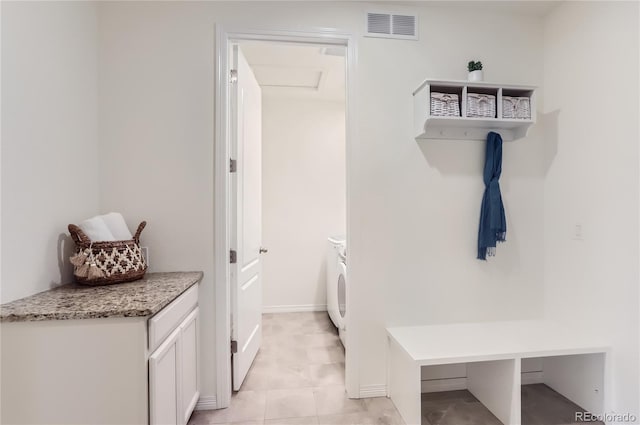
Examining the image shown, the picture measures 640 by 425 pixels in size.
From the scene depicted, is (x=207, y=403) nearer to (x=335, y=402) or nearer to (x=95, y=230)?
(x=335, y=402)

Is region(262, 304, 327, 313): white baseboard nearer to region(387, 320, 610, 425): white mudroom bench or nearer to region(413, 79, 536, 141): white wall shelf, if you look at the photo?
region(387, 320, 610, 425): white mudroom bench

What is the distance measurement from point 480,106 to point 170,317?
2051 mm

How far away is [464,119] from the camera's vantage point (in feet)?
6.18

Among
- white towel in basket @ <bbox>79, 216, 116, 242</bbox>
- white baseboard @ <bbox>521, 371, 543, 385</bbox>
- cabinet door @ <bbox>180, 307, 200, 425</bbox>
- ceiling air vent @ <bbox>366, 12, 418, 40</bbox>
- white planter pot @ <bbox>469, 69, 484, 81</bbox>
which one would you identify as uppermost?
ceiling air vent @ <bbox>366, 12, 418, 40</bbox>

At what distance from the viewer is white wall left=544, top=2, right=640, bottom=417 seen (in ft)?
5.37

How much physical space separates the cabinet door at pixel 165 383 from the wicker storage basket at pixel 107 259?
391 mm

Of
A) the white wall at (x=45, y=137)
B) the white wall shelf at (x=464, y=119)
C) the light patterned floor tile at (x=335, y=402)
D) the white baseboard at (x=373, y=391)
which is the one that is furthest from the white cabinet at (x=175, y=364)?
the white wall shelf at (x=464, y=119)

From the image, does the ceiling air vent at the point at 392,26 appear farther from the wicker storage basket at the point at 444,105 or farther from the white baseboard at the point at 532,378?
the white baseboard at the point at 532,378

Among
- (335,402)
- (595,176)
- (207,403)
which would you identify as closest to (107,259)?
(207,403)

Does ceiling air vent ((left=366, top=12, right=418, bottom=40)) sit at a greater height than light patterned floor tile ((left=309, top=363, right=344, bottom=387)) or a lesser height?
greater

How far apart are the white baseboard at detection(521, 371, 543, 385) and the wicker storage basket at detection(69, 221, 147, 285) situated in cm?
255

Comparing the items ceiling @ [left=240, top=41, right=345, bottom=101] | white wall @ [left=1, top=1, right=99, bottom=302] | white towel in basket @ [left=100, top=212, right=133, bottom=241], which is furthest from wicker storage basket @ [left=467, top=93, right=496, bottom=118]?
white wall @ [left=1, top=1, right=99, bottom=302]

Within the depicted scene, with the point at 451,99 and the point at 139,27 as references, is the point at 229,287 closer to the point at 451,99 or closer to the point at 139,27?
the point at 139,27

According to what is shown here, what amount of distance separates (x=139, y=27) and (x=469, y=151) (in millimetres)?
2186
